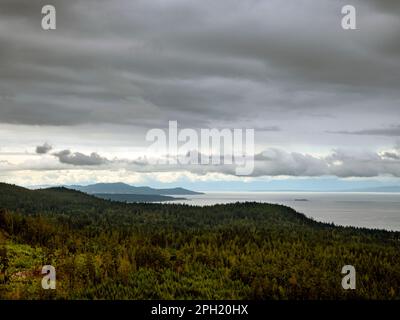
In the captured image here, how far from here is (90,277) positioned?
24.4m
